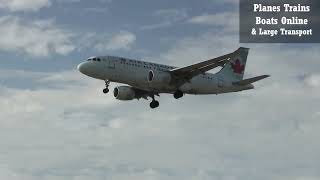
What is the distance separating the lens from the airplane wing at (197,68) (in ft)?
253

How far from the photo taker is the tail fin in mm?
95544

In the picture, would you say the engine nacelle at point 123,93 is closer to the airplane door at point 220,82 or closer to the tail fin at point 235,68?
the airplane door at point 220,82

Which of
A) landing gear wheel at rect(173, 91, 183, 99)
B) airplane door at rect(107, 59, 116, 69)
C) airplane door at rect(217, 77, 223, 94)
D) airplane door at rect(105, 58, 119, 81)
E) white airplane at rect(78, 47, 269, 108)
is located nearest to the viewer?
airplane door at rect(105, 58, 119, 81)

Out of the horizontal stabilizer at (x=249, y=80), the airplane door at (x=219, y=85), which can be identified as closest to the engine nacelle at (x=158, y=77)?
the horizontal stabilizer at (x=249, y=80)

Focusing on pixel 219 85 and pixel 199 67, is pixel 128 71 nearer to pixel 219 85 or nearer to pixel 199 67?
pixel 199 67

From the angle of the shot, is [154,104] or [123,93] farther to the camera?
[154,104]

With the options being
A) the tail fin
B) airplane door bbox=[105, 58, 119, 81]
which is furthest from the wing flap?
the tail fin

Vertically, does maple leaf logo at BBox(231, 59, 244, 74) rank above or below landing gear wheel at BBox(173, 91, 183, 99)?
above

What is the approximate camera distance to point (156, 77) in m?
77.9

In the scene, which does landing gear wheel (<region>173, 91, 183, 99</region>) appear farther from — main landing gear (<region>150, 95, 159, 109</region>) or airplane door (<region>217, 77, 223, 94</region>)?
airplane door (<region>217, 77, 223, 94</region>)

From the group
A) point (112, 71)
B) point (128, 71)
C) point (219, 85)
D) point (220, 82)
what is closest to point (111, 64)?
point (112, 71)

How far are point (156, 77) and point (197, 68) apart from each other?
5.16 meters

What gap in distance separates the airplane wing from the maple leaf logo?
18.8 m

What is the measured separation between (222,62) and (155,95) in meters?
11.4
